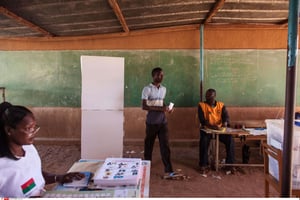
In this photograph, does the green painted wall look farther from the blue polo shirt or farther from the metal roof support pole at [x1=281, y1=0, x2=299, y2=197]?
the metal roof support pole at [x1=281, y1=0, x2=299, y2=197]

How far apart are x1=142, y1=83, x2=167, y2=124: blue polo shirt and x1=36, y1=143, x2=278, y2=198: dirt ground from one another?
80 cm

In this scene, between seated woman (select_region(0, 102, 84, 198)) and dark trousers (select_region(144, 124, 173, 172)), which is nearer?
seated woman (select_region(0, 102, 84, 198))

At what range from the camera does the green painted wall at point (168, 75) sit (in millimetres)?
5008

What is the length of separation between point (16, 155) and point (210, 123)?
3.02 m

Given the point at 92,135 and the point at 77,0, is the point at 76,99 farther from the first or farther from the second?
the point at 77,0

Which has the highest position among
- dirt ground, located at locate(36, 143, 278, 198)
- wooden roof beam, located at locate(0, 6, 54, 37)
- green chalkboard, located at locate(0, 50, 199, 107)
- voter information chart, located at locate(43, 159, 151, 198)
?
wooden roof beam, located at locate(0, 6, 54, 37)

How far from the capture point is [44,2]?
3070 mm

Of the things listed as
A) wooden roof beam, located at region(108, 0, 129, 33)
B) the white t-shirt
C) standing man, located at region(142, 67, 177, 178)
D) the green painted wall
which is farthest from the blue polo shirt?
the white t-shirt

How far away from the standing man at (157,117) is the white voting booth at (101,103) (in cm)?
70

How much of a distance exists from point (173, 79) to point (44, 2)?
277cm

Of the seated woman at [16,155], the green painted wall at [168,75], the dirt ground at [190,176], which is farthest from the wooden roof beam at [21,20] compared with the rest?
the seated woman at [16,155]

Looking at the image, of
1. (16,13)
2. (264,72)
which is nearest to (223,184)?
(264,72)

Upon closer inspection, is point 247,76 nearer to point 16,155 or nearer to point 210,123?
point 210,123

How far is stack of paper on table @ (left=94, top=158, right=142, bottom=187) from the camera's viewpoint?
1.33 m
